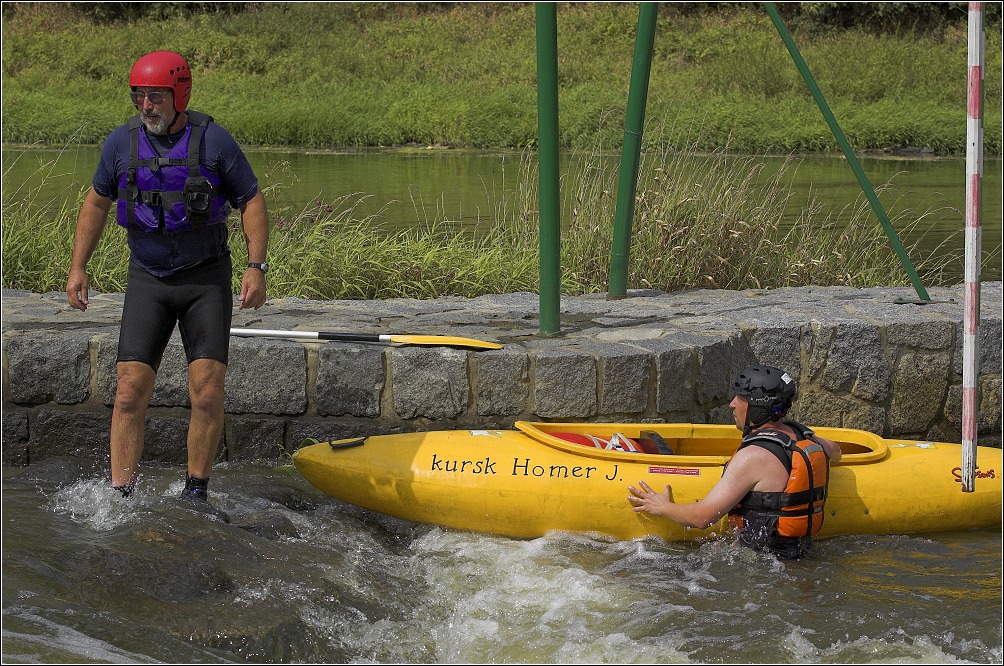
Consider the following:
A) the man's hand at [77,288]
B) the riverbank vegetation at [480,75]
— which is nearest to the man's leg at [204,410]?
the man's hand at [77,288]

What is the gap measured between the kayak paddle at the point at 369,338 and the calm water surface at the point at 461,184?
3681 mm

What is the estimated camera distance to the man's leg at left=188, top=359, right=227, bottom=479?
4145mm

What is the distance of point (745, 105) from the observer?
68.0 feet

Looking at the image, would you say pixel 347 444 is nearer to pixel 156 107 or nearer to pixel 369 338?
pixel 369 338

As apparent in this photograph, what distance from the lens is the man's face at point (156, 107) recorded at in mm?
3928

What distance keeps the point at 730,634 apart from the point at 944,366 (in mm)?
2425

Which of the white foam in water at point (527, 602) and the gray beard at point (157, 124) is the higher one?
the gray beard at point (157, 124)

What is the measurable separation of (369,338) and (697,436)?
1.33 m

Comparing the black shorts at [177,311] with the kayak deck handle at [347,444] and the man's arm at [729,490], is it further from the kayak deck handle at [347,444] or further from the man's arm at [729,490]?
the man's arm at [729,490]

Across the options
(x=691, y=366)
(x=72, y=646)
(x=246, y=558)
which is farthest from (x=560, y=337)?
(x=72, y=646)

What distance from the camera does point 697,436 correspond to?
191 inches

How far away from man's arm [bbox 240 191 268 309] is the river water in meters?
0.76

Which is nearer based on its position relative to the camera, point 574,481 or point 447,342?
point 574,481

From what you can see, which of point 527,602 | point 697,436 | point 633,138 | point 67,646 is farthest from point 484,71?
point 67,646
